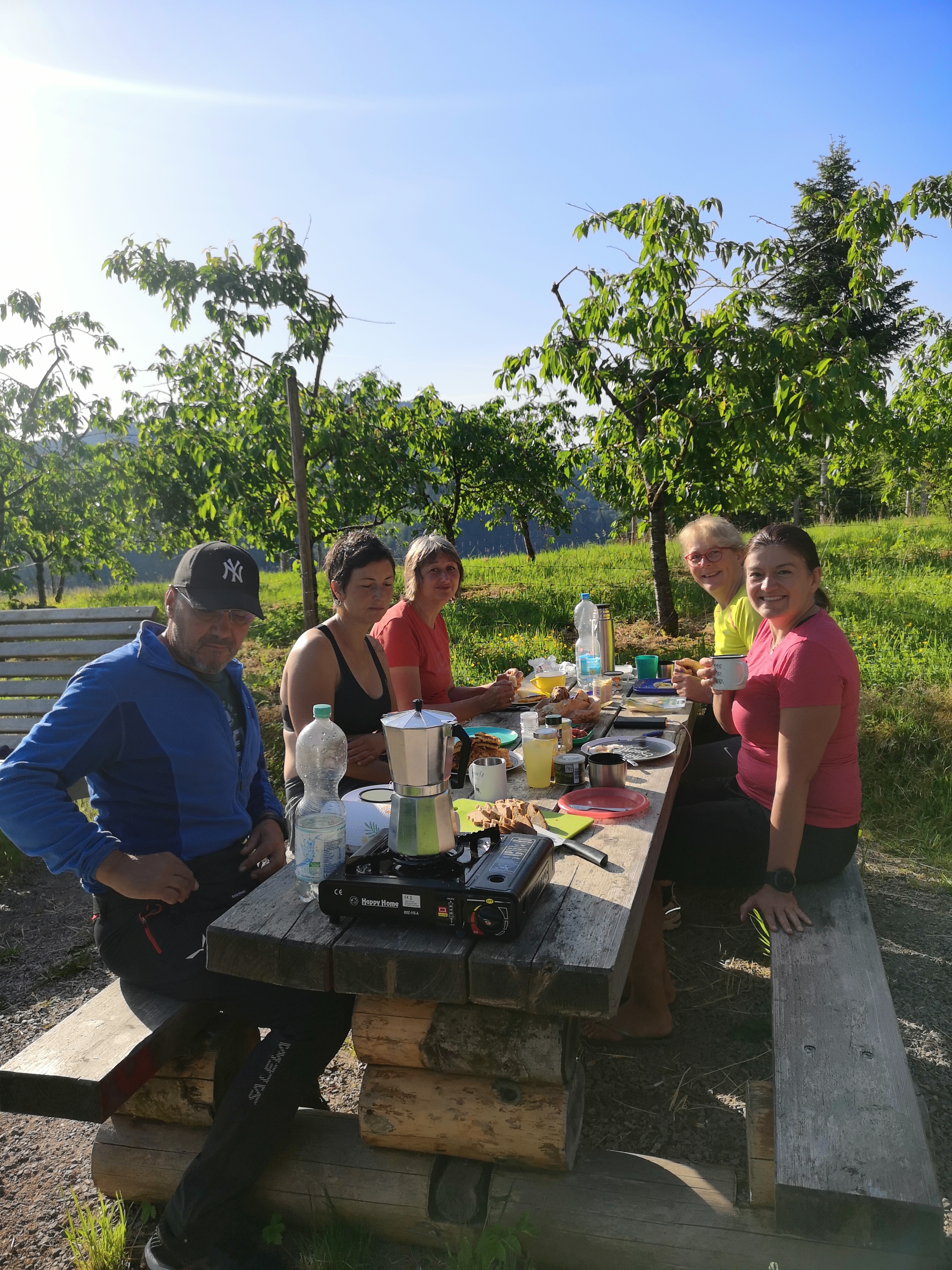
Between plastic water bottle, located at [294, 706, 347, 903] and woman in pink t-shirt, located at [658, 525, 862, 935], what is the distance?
4.72 ft

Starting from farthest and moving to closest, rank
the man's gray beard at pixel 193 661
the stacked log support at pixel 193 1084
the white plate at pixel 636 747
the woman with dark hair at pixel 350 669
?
the woman with dark hair at pixel 350 669, the white plate at pixel 636 747, the man's gray beard at pixel 193 661, the stacked log support at pixel 193 1084

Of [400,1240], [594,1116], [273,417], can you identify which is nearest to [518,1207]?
[400,1240]

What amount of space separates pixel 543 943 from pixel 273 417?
6.58 meters

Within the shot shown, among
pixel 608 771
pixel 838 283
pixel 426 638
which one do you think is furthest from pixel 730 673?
pixel 838 283

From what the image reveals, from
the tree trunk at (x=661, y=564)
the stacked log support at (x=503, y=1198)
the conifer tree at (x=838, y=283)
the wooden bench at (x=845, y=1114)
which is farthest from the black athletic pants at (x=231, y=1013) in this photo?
the conifer tree at (x=838, y=283)

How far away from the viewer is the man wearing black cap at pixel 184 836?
199 centimetres

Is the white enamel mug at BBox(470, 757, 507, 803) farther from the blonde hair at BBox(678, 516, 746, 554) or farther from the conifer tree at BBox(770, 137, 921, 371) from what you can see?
the conifer tree at BBox(770, 137, 921, 371)

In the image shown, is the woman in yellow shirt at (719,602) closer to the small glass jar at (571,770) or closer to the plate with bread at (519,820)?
the small glass jar at (571,770)

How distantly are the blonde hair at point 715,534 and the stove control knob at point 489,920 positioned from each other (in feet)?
9.67

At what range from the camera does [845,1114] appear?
1.74m

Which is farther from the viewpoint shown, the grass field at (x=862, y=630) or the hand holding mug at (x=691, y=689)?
the grass field at (x=862, y=630)

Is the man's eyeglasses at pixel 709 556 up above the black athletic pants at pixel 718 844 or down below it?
above

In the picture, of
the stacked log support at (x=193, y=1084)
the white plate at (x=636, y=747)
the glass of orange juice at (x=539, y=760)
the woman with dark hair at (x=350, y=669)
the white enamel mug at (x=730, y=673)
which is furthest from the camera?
the woman with dark hair at (x=350, y=669)

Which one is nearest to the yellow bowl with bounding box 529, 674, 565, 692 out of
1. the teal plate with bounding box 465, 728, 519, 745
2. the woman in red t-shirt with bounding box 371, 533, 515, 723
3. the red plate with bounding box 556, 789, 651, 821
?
the woman in red t-shirt with bounding box 371, 533, 515, 723
